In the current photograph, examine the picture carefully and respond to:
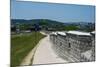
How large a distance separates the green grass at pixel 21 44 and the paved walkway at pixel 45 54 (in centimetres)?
9

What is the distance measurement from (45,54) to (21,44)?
357mm


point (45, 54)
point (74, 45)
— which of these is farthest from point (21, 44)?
point (74, 45)

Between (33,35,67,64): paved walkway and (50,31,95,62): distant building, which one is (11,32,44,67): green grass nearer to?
(33,35,67,64): paved walkway

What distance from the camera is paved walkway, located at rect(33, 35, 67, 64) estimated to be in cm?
248

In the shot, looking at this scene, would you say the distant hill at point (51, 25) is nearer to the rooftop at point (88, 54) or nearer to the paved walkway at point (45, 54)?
the paved walkway at point (45, 54)

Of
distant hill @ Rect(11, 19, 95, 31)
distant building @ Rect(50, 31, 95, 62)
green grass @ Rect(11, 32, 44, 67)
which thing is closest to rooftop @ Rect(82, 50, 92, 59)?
distant building @ Rect(50, 31, 95, 62)

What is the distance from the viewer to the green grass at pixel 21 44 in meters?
2.33

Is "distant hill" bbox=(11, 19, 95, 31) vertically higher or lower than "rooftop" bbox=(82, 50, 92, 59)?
higher

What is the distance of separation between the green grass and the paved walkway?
86 millimetres

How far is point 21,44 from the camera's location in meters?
2.38

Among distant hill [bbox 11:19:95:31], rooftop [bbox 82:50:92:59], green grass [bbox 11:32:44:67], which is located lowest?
rooftop [bbox 82:50:92:59]

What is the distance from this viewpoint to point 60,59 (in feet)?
8.50
